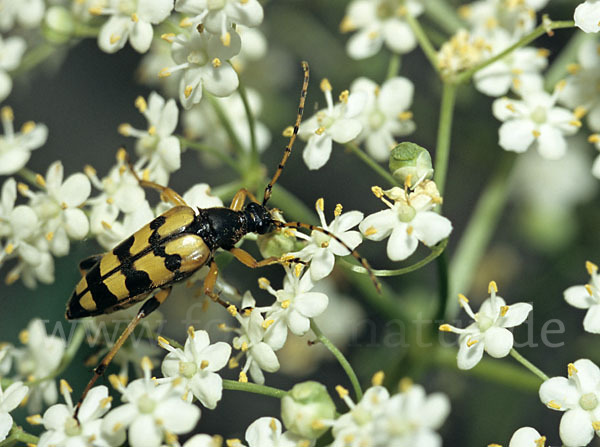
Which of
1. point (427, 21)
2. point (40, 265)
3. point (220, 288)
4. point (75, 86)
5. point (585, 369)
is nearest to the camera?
point (585, 369)

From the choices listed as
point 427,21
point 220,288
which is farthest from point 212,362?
point 427,21

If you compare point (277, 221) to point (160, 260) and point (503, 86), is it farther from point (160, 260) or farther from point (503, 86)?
point (503, 86)

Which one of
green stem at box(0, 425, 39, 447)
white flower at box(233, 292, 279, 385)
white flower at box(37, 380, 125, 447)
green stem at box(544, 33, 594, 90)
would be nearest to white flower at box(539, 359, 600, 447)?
white flower at box(233, 292, 279, 385)

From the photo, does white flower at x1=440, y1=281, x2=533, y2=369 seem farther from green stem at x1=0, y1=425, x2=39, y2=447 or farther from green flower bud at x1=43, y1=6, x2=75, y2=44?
green flower bud at x1=43, y1=6, x2=75, y2=44

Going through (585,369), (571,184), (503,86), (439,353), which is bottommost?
(571,184)

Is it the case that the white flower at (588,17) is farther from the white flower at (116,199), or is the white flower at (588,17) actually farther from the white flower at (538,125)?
the white flower at (116,199)

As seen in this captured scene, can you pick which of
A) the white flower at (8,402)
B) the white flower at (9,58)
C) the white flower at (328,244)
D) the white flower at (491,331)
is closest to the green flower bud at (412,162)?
the white flower at (328,244)
